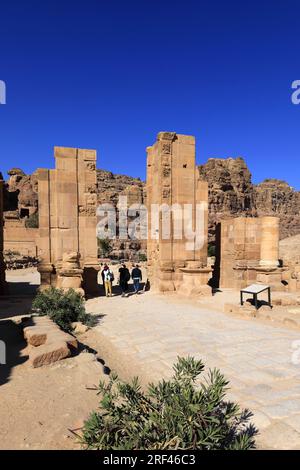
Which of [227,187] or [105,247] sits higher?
[227,187]

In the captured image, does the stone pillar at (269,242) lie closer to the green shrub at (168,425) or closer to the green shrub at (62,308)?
the green shrub at (62,308)

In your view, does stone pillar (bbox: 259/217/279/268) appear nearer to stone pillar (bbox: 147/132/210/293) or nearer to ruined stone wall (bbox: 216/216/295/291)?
ruined stone wall (bbox: 216/216/295/291)

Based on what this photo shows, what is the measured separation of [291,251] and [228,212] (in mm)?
12246

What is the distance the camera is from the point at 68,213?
12234 millimetres

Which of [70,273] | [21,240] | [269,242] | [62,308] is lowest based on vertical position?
[62,308]

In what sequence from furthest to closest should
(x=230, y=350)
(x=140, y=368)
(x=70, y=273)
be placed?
(x=70, y=273)
(x=230, y=350)
(x=140, y=368)

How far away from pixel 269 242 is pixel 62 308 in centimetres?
981

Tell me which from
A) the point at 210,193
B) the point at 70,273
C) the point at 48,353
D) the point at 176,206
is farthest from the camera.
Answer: the point at 210,193

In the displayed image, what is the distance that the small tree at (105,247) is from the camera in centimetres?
3792

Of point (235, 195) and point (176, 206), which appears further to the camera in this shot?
point (235, 195)

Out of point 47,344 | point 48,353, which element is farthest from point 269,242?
point 48,353

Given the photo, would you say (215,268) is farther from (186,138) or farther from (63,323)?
(63,323)

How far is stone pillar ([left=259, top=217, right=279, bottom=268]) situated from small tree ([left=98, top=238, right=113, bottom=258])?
2591 centimetres

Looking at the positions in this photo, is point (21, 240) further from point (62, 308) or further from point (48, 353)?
point (48, 353)
